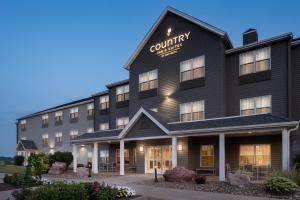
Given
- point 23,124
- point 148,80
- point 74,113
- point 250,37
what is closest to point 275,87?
point 250,37

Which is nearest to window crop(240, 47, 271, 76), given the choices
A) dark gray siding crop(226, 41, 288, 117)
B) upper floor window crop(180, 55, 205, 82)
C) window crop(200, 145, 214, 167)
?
dark gray siding crop(226, 41, 288, 117)

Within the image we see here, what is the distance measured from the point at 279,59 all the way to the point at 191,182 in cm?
1005

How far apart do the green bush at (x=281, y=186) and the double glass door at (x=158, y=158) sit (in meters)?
12.5

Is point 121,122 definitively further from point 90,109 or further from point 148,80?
point 90,109

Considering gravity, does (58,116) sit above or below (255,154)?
above

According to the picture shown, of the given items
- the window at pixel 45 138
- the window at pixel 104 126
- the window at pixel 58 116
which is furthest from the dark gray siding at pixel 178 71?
the window at pixel 45 138

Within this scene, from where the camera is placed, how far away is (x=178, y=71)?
28.0 m

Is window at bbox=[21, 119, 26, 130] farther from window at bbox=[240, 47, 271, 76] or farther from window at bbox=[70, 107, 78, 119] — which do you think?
window at bbox=[240, 47, 271, 76]

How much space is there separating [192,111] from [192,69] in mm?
3350

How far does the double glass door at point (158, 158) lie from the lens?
27.6 m

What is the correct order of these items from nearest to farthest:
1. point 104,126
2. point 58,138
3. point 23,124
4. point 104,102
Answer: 1. point 104,126
2. point 104,102
3. point 58,138
4. point 23,124

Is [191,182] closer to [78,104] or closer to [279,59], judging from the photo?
[279,59]

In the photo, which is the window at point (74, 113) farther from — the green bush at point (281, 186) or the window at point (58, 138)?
the green bush at point (281, 186)

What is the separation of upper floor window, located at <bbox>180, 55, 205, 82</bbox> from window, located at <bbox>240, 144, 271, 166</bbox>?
21.2ft
